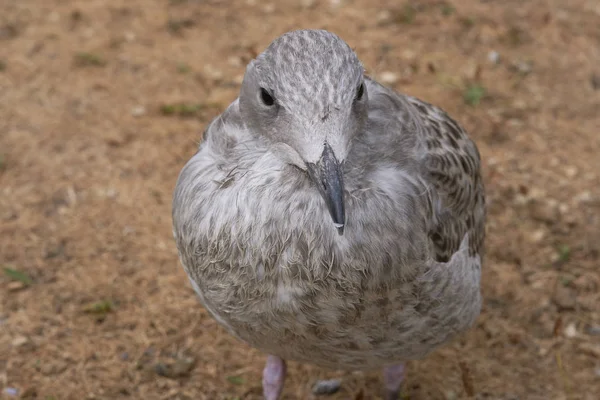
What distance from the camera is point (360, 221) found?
296cm

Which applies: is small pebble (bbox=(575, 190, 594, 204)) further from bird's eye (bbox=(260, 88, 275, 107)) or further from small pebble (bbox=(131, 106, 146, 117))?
bird's eye (bbox=(260, 88, 275, 107))

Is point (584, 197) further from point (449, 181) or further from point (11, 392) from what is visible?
point (11, 392)

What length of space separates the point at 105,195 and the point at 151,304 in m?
1.10

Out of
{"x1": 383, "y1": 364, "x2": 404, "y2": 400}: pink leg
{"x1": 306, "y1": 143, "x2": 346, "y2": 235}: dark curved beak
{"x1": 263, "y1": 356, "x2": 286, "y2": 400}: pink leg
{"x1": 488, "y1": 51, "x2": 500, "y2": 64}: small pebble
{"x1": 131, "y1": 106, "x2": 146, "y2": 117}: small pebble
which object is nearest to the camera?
{"x1": 306, "y1": 143, "x2": 346, "y2": 235}: dark curved beak

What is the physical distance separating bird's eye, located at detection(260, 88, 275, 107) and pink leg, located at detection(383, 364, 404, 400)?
194cm

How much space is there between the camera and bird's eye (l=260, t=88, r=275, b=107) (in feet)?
9.20

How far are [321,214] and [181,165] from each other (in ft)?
10.4

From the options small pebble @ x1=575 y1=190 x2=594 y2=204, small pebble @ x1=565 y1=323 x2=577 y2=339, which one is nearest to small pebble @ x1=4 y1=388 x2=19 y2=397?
small pebble @ x1=565 y1=323 x2=577 y2=339

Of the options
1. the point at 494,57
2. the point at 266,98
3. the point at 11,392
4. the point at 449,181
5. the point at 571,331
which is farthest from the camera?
the point at 494,57

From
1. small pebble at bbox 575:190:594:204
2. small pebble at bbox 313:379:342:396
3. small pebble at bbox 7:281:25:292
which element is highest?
small pebble at bbox 575:190:594:204

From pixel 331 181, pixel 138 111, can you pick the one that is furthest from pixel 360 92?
pixel 138 111

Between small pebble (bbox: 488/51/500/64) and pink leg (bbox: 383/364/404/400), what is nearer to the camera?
pink leg (bbox: 383/364/404/400)

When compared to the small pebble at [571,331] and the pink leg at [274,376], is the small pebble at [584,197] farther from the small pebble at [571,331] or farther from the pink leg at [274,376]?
the pink leg at [274,376]

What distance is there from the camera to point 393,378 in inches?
169
